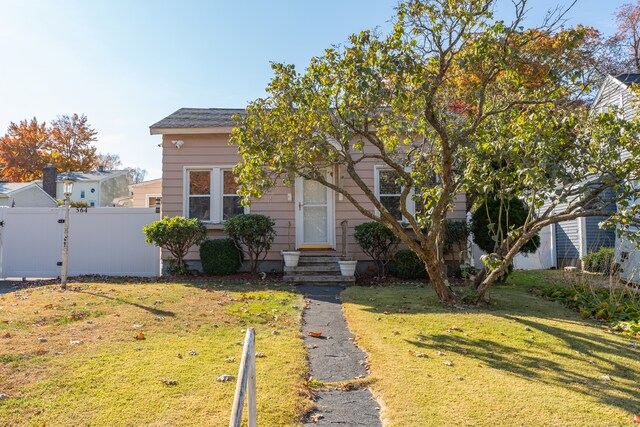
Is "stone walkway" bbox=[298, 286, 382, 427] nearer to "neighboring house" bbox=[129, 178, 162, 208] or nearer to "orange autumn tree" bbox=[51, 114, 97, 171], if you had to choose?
"neighboring house" bbox=[129, 178, 162, 208]

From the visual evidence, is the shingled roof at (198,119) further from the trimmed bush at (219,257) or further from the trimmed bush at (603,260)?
the trimmed bush at (603,260)

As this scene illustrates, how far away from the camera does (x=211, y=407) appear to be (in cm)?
340

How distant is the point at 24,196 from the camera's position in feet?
88.3

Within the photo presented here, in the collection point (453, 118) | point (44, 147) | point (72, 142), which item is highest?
point (72, 142)

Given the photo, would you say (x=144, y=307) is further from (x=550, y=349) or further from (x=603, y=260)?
(x=603, y=260)

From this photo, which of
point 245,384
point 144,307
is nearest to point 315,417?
point 245,384

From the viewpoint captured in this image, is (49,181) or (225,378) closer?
(225,378)

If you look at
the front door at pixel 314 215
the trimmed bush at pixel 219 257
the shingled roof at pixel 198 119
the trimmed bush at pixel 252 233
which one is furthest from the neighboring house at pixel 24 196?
the front door at pixel 314 215

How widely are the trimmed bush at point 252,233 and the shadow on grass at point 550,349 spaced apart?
3.94 metres

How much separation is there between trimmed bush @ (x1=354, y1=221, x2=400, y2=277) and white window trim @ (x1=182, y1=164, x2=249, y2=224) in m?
3.35

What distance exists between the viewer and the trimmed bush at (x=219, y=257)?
37.1 feet

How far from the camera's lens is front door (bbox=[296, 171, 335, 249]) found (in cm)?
1220

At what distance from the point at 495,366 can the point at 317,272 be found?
654 cm

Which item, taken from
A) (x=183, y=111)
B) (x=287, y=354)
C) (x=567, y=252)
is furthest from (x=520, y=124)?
(x=567, y=252)
